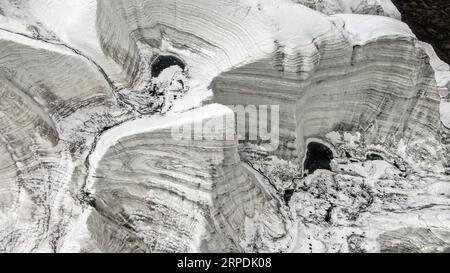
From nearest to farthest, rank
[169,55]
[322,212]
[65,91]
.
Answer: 1. [65,91]
2. [322,212]
3. [169,55]

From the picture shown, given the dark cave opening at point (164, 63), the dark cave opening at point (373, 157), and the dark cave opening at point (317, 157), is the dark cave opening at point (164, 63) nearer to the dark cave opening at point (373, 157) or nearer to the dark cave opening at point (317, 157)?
the dark cave opening at point (317, 157)

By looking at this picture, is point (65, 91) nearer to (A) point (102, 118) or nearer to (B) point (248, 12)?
(A) point (102, 118)

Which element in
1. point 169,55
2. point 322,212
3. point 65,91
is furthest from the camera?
point 169,55

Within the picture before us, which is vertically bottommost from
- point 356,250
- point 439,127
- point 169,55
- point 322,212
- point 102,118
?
point 356,250

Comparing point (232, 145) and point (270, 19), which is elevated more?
point (270, 19)

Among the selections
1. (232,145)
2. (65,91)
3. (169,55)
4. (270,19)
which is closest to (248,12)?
(270,19)

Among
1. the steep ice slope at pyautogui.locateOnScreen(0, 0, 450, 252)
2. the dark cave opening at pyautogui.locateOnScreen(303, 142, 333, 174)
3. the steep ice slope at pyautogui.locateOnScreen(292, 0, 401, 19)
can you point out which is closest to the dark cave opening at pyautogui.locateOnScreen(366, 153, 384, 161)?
the steep ice slope at pyautogui.locateOnScreen(0, 0, 450, 252)

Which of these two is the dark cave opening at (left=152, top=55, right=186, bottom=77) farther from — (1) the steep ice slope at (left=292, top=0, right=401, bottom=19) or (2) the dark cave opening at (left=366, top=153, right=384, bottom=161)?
(2) the dark cave opening at (left=366, top=153, right=384, bottom=161)
